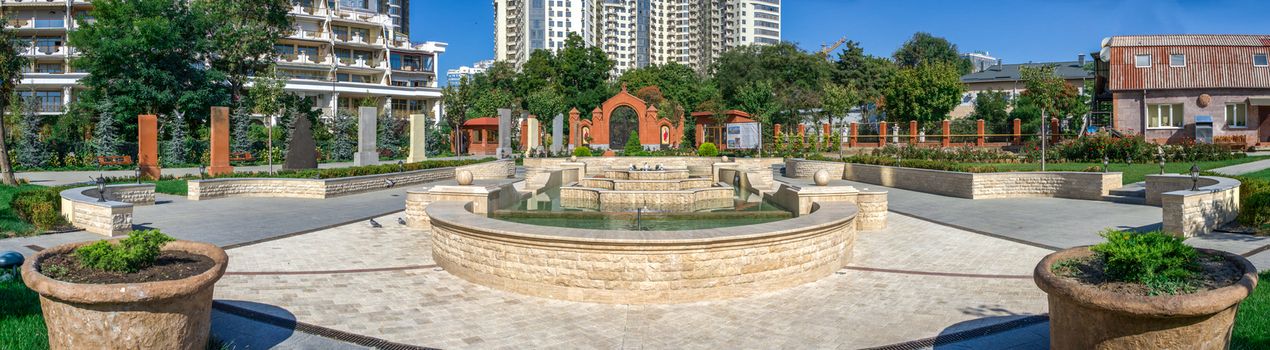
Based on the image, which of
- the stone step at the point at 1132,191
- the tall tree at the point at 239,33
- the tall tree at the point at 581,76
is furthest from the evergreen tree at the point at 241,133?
the stone step at the point at 1132,191

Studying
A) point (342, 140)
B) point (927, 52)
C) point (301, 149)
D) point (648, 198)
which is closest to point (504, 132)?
point (342, 140)

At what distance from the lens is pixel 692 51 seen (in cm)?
12369

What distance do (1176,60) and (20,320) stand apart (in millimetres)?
39499

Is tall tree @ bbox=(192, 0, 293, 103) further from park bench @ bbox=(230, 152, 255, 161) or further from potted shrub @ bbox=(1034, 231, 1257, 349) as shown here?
potted shrub @ bbox=(1034, 231, 1257, 349)


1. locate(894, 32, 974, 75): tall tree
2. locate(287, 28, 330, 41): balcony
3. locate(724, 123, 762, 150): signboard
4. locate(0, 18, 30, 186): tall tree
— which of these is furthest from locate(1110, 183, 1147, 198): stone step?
locate(894, 32, 974, 75): tall tree

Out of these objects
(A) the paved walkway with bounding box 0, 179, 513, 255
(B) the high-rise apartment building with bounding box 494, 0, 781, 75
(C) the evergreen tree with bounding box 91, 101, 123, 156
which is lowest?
(A) the paved walkway with bounding box 0, 179, 513, 255

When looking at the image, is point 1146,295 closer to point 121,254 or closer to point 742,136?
point 121,254

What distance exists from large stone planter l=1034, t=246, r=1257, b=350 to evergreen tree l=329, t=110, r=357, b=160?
124 feet

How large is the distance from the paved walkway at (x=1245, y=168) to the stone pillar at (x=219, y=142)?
28.5 metres

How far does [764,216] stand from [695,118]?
37.1m

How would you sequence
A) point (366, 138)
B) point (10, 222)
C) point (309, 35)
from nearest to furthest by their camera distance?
1. point (10, 222)
2. point (366, 138)
3. point (309, 35)

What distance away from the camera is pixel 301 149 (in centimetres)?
2247

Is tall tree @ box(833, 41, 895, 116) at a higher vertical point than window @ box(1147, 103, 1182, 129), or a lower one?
higher

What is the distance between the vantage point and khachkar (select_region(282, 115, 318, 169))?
22.4 m
